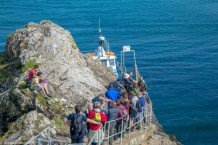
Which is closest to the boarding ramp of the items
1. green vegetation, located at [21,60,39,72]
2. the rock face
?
the rock face

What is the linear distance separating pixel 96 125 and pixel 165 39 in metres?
62.1

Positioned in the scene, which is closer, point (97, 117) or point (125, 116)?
point (97, 117)

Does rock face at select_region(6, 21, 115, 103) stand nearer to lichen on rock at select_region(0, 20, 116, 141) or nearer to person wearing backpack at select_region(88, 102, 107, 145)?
lichen on rock at select_region(0, 20, 116, 141)

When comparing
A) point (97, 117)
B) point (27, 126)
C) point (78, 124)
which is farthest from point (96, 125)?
point (27, 126)

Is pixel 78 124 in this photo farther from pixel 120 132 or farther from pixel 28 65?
pixel 28 65

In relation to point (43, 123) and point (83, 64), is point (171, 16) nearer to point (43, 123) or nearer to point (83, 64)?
point (83, 64)

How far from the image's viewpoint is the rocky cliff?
17.7m

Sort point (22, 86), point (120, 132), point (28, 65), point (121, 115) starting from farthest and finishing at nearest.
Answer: point (28, 65), point (22, 86), point (120, 132), point (121, 115)

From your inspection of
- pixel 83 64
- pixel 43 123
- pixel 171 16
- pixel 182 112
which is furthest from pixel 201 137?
pixel 171 16

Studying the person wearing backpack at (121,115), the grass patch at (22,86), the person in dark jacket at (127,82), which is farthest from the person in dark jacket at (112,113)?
the person in dark jacket at (127,82)

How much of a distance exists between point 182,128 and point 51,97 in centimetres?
2333

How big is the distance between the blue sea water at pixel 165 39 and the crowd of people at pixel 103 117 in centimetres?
2013

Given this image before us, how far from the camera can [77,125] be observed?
47.6ft

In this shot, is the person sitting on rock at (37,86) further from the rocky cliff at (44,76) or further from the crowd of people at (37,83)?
the rocky cliff at (44,76)
